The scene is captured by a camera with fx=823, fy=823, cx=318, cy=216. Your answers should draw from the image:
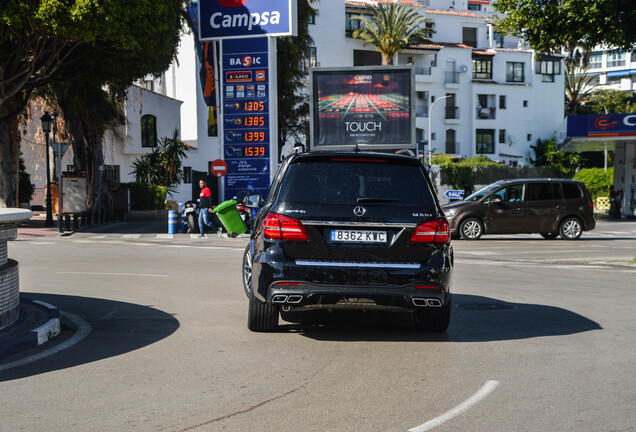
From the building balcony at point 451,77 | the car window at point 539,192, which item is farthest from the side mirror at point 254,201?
the building balcony at point 451,77

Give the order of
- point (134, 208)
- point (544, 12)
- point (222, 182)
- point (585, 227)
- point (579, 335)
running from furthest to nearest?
point (134, 208)
point (222, 182)
point (585, 227)
point (544, 12)
point (579, 335)

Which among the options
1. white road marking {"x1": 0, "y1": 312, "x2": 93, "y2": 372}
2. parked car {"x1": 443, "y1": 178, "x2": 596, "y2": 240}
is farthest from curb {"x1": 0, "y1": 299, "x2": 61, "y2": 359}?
parked car {"x1": 443, "y1": 178, "x2": 596, "y2": 240}

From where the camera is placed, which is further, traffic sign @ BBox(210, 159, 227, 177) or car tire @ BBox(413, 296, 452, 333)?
traffic sign @ BBox(210, 159, 227, 177)

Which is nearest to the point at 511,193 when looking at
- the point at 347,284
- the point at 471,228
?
the point at 471,228

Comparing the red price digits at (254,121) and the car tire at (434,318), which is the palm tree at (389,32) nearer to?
the red price digits at (254,121)

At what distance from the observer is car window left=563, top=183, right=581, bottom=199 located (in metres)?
24.9

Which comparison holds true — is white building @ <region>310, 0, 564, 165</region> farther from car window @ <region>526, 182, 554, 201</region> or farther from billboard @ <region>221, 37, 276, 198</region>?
car window @ <region>526, 182, 554, 201</region>

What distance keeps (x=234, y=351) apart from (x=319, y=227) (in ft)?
4.45

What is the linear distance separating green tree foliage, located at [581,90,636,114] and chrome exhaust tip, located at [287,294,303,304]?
83915mm

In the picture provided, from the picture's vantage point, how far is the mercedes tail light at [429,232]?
759 centimetres

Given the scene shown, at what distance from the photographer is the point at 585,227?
82.1ft

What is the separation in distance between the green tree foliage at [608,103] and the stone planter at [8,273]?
84.3 metres

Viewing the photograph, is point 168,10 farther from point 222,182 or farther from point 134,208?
point 134,208

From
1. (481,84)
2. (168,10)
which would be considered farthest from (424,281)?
(481,84)
